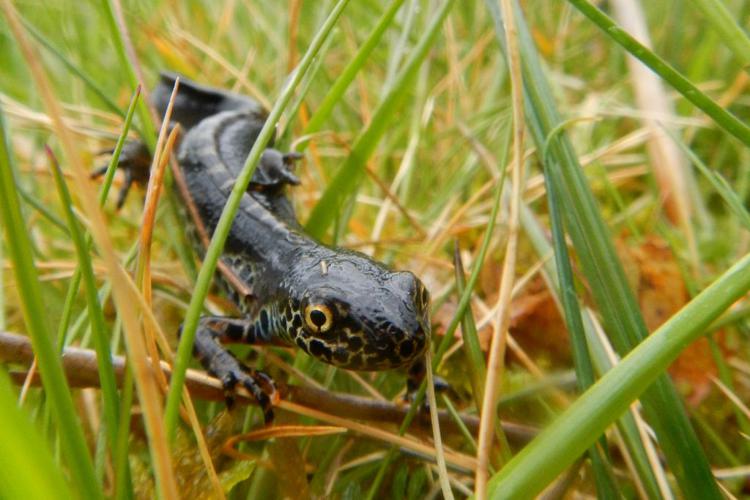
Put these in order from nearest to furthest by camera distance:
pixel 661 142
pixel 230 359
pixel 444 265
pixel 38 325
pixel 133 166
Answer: pixel 38 325
pixel 230 359
pixel 444 265
pixel 661 142
pixel 133 166

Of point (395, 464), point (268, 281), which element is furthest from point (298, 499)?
point (268, 281)

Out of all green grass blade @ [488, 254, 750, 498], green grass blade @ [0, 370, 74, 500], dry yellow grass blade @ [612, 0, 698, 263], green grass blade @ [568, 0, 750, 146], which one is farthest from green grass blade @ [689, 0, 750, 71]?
green grass blade @ [0, 370, 74, 500]

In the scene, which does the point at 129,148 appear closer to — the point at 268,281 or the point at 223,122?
the point at 223,122

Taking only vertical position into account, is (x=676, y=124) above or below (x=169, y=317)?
above

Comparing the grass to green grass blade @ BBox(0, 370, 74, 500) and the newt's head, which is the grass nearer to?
green grass blade @ BBox(0, 370, 74, 500)

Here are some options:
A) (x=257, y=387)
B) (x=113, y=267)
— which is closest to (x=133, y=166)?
(x=257, y=387)

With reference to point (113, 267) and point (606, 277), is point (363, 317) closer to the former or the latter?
point (606, 277)

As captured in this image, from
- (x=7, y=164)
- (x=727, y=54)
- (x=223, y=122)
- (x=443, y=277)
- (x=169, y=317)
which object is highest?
(x=727, y=54)

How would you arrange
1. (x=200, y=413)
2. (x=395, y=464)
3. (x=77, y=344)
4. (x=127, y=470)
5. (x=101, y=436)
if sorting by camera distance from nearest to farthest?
(x=127, y=470)
(x=101, y=436)
(x=395, y=464)
(x=200, y=413)
(x=77, y=344)
